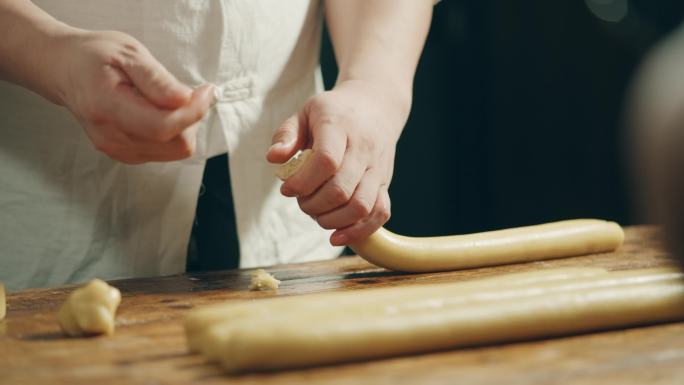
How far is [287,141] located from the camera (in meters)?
1.10

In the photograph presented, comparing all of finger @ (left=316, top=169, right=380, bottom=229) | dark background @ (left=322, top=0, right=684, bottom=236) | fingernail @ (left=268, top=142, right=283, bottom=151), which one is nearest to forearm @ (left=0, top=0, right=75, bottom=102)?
fingernail @ (left=268, top=142, right=283, bottom=151)

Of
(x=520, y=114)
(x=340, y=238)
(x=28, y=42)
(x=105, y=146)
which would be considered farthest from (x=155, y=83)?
(x=520, y=114)

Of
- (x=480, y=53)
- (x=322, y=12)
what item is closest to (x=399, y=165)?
(x=480, y=53)

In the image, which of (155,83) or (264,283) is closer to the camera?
(155,83)

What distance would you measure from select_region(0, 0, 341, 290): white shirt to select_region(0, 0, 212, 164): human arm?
0.23m

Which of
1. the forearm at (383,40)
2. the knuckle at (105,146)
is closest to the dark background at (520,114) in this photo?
the forearm at (383,40)

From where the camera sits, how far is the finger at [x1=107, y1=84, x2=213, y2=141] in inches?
36.1

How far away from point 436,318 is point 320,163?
395 millimetres

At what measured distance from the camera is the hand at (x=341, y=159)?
108 centimetres

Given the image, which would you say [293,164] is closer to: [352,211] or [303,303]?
[352,211]

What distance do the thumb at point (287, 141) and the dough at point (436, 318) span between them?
0.31 metres

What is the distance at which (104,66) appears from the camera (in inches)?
37.0

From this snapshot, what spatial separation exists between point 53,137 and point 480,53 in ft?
7.54

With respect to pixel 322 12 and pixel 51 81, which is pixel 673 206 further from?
pixel 322 12
